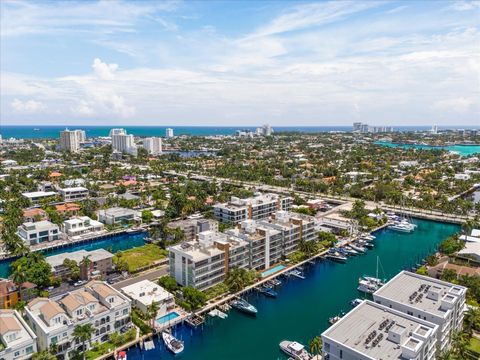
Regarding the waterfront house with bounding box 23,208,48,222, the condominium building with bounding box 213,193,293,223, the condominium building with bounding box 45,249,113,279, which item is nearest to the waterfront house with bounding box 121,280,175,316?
the condominium building with bounding box 45,249,113,279

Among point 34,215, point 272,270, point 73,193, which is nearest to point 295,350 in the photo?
point 272,270

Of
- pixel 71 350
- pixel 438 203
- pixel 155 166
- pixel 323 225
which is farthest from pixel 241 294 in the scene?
pixel 155 166

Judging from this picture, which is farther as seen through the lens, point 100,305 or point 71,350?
point 100,305

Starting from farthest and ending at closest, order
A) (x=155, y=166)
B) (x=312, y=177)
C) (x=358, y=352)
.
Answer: (x=155, y=166) < (x=312, y=177) < (x=358, y=352)

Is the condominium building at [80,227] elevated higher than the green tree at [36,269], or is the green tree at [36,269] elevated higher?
the green tree at [36,269]

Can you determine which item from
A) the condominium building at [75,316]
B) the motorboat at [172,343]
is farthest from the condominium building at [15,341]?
the motorboat at [172,343]

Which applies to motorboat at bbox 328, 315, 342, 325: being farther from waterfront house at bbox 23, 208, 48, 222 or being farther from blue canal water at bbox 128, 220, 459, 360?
waterfront house at bbox 23, 208, 48, 222

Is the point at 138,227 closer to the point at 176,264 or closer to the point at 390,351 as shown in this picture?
the point at 176,264

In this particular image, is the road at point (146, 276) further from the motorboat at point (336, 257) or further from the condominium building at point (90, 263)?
the motorboat at point (336, 257)
